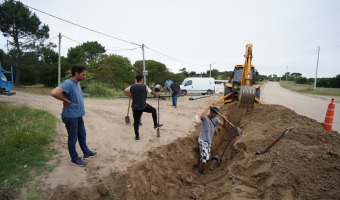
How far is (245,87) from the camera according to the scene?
803 centimetres

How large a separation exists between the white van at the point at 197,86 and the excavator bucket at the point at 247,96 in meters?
17.2

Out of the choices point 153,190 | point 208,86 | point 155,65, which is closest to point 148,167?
point 153,190

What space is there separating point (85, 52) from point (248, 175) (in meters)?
48.5

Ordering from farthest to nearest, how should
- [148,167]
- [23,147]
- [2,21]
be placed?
[2,21] < [23,147] < [148,167]

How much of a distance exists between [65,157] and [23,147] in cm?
100

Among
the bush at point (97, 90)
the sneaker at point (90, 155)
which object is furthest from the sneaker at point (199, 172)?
the bush at point (97, 90)

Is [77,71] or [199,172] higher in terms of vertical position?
[77,71]

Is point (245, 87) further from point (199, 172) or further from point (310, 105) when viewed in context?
point (310, 105)

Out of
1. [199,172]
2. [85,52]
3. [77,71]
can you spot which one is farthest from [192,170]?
[85,52]

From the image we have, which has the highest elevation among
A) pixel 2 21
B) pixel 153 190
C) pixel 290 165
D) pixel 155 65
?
pixel 2 21

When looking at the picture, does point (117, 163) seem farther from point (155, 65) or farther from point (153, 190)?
point (155, 65)

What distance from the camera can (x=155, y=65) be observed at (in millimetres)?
46469

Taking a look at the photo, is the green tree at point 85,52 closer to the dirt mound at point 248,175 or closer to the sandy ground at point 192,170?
the sandy ground at point 192,170

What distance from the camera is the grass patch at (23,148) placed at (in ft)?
11.6
